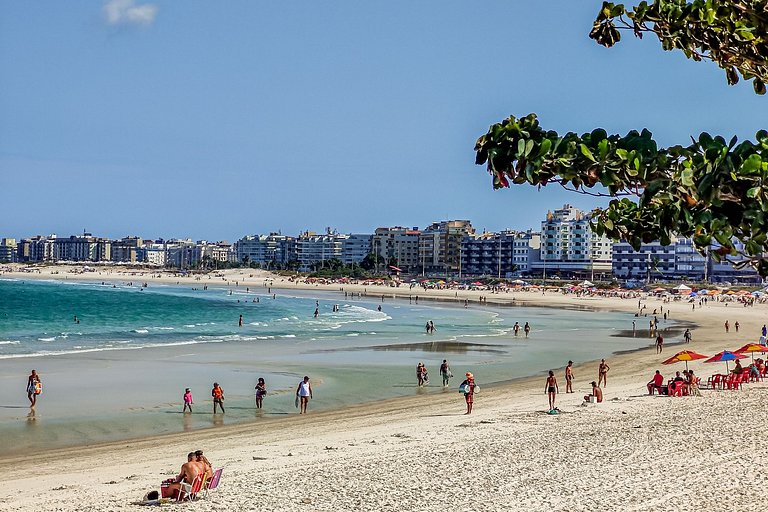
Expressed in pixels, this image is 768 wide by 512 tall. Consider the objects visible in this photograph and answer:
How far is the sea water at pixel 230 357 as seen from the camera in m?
22.4

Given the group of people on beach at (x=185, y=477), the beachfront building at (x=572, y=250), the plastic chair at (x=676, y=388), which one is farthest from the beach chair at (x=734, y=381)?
the beachfront building at (x=572, y=250)

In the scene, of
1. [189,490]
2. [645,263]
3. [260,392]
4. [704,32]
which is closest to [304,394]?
[260,392]

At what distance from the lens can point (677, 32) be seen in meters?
6.55

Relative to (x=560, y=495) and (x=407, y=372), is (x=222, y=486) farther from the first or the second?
(x=407, y=372)

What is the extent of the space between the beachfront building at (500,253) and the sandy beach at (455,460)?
145798mm

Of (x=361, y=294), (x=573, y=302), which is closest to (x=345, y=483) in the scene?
(x=573, y=302)

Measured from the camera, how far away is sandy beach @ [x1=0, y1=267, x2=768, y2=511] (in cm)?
1200

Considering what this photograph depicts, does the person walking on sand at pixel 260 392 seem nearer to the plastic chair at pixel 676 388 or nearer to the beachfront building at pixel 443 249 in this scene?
the plastic chair at pixel 676 388

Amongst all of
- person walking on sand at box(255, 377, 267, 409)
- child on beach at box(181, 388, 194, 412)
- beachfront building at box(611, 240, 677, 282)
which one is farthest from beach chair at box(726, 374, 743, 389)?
beachfront building at box(611, 240, 677, 282)

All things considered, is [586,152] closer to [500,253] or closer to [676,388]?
[676,388]

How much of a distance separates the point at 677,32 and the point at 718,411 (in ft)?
49.7

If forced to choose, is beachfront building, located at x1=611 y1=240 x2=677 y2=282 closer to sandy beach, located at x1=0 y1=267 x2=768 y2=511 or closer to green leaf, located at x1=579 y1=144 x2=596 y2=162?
sandy beach, located at x1=0 y1=267 x2=768 y2=511

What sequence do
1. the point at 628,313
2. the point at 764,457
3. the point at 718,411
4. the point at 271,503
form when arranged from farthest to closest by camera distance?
the point at 628,313 → the point at 718,411 → the point at 764,457 → the point at 271,503

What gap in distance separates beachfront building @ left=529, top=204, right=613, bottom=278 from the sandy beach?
443ft
